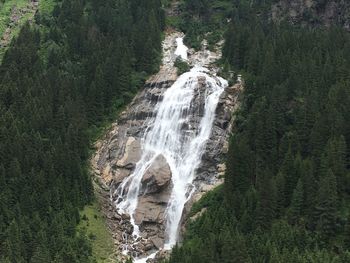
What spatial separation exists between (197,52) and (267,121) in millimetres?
52589

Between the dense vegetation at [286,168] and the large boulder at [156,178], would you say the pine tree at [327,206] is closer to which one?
the dense vegetation at [286,168]

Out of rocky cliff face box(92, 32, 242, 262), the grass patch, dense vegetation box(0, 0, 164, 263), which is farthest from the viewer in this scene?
rocky cliff face box(92, 32, 242, 262)

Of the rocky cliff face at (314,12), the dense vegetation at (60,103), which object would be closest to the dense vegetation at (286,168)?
the dense vegetation at (60,103)

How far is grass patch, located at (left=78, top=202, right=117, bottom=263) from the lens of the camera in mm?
104375

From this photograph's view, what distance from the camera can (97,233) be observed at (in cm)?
10775

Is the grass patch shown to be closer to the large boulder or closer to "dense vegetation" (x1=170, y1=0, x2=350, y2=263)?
the large boulder

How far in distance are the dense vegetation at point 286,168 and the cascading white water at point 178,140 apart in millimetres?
5552

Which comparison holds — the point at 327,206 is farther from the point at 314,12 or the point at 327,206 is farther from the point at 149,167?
the point at 314,12

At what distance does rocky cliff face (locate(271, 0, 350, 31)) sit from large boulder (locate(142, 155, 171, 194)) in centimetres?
7011

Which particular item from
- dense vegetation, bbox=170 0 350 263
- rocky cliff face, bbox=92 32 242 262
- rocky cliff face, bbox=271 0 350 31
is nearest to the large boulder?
rocky cliff face, bbox=92 32 242 262

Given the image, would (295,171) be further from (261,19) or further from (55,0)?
(55,0)

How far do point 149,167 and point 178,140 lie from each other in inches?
356

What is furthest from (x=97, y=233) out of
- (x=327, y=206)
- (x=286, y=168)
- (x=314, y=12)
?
(x=314, y=12)

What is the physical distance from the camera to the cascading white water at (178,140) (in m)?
116
